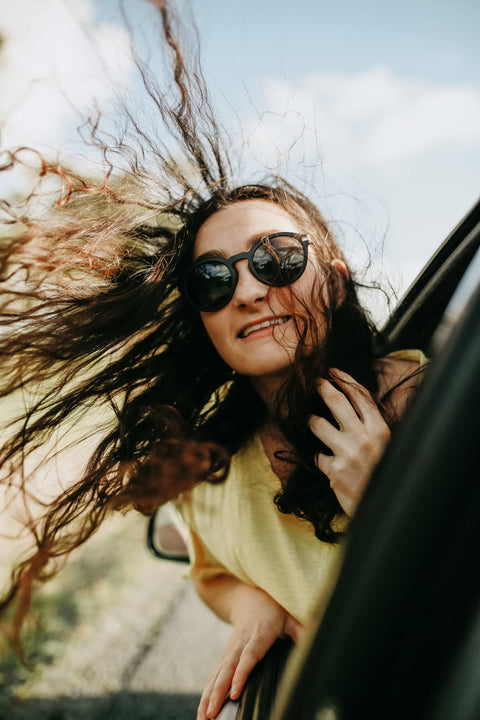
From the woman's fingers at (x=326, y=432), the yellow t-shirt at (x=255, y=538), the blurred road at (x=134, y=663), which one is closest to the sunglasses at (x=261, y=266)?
the woman's fingers at (x=326, y=432)

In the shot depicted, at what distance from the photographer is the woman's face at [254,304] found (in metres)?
1.81

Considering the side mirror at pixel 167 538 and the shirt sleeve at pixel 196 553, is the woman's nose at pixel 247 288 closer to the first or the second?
the shirt sleeve at pixel 196 553

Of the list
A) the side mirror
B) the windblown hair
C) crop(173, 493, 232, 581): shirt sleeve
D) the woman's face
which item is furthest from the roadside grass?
the woman's face

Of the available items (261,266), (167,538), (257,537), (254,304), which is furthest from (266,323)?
(167,538)

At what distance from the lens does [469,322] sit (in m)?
0.62

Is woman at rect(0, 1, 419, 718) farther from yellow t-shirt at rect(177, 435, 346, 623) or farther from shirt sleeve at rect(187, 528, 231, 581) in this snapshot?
shirt sleeve at rect(187, 528, 231, 581)

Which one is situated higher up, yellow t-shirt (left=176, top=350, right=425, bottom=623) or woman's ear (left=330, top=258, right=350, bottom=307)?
woman's ear (left=330, top=258, right=350, bottom=307)

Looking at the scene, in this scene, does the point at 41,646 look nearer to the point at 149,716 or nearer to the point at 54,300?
the point at 149,716

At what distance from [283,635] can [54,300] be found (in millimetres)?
1543

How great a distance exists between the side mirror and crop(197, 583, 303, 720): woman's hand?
2.43 ft

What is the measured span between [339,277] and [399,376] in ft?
1.55

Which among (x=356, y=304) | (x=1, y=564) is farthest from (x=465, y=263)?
(x=1, y=564)

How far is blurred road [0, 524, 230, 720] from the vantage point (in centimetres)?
269

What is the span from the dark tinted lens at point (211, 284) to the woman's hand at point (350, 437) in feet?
1.65
